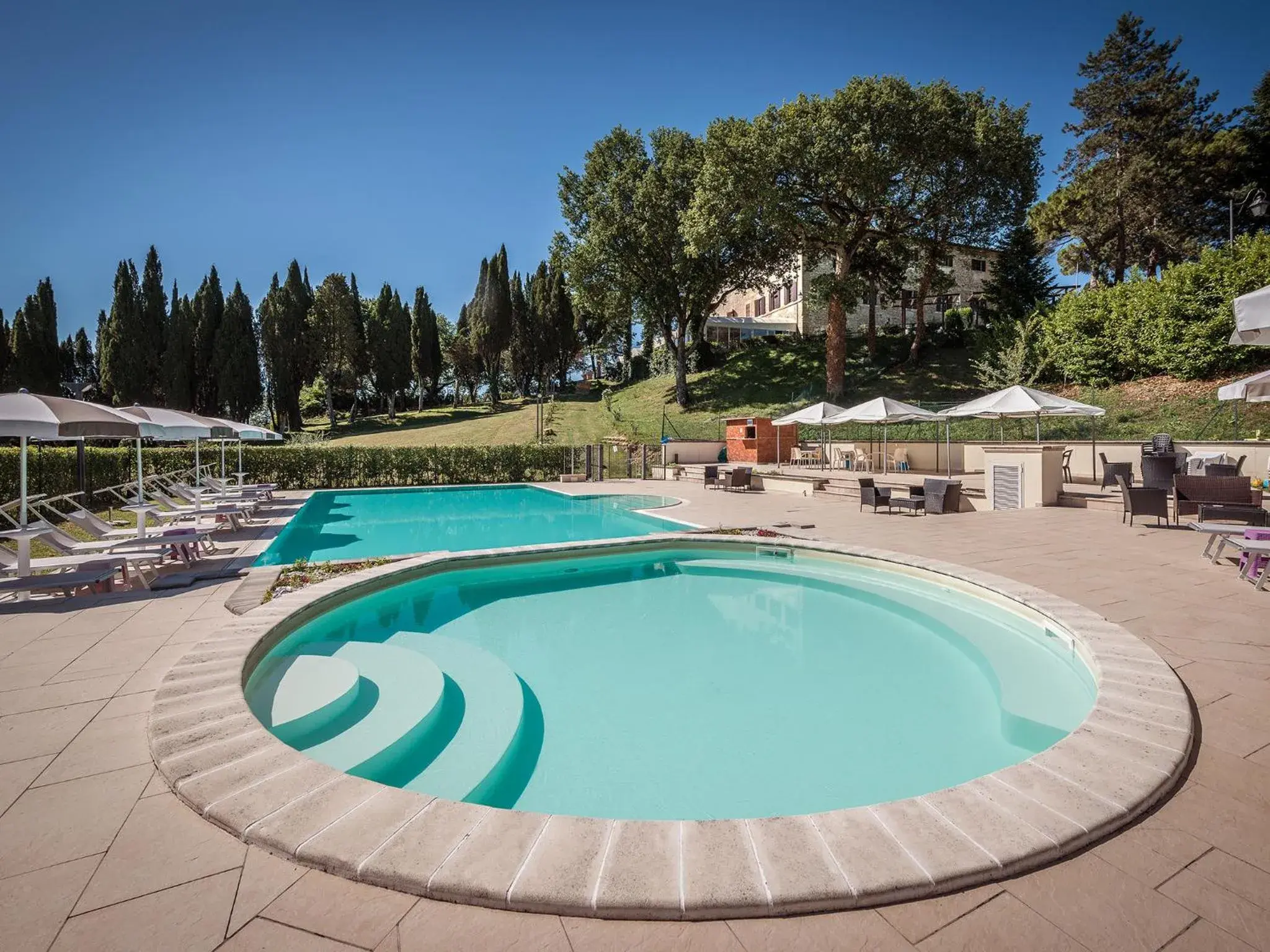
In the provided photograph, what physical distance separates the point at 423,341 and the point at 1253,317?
152 ft

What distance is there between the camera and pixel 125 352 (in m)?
32.7

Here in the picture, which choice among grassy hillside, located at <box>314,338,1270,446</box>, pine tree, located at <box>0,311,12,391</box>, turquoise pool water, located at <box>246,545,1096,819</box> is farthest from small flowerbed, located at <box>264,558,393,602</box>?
pine tree, located at <box>0,311,12,391</box>

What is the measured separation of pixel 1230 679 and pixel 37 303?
52.1m

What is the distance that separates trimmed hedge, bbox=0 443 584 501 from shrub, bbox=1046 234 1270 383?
65.3 feet

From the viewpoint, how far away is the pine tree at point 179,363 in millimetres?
33281

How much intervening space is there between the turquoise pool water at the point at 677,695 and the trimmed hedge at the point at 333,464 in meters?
12.7

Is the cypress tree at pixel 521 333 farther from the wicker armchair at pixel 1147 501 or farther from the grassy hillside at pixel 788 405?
the wicker armchair at pixel 1147 501

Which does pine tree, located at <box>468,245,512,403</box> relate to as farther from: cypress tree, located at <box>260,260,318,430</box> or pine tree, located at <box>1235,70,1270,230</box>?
pine tree, located at <box>1235,70,1270,230</box>

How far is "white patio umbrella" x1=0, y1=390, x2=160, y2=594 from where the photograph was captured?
221 inches

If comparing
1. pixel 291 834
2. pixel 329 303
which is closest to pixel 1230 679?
pixel 291 834

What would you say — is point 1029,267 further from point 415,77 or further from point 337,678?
point 337,678

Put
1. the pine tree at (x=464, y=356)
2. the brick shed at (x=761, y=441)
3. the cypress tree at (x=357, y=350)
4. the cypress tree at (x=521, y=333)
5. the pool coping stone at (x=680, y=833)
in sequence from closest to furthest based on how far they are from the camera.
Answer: the pool coping stone at (x=680, y=833) < the brick shed at (x=761, y=441) < the cypress tree at (x=357, y=350) < the cypress tree at (x=521, y=333) < the pine tree at (x=464, y=356)

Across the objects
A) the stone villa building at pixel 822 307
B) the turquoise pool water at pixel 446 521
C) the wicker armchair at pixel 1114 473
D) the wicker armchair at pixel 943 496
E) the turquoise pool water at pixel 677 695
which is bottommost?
the turquoise pool water at pixel 677 695

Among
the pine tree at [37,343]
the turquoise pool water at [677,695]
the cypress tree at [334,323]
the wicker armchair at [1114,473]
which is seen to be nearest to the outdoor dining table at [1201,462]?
the wicker armchair at [1114,473]
